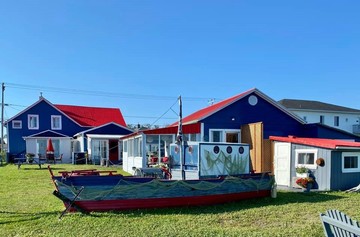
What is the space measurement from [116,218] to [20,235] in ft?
7.09

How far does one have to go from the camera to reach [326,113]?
1620 inches

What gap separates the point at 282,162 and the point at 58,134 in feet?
80.5

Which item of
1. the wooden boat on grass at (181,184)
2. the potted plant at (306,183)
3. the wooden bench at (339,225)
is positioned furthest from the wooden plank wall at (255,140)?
the wooden bench at (339,225)

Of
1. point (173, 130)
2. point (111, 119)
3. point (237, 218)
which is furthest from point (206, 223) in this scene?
point (111, 119)

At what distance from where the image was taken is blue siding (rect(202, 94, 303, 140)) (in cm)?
1720

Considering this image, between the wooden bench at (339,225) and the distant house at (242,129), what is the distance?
10.9 m

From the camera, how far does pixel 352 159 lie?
12.9 m

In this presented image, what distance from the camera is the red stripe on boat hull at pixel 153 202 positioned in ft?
27.2

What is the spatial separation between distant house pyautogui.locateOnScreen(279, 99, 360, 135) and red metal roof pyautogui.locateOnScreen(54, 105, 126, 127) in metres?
21.6

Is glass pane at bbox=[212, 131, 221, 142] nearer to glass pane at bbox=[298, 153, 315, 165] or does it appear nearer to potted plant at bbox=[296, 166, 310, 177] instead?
glass pane at bbox=[298, 153, 315, 165]

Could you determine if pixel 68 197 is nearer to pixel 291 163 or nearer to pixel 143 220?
pixel 143 220

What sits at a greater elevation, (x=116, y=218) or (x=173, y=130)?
(x=173, y=130)

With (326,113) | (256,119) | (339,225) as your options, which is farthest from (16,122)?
(326,113)

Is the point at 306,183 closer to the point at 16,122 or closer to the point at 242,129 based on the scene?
the point at 242,129
